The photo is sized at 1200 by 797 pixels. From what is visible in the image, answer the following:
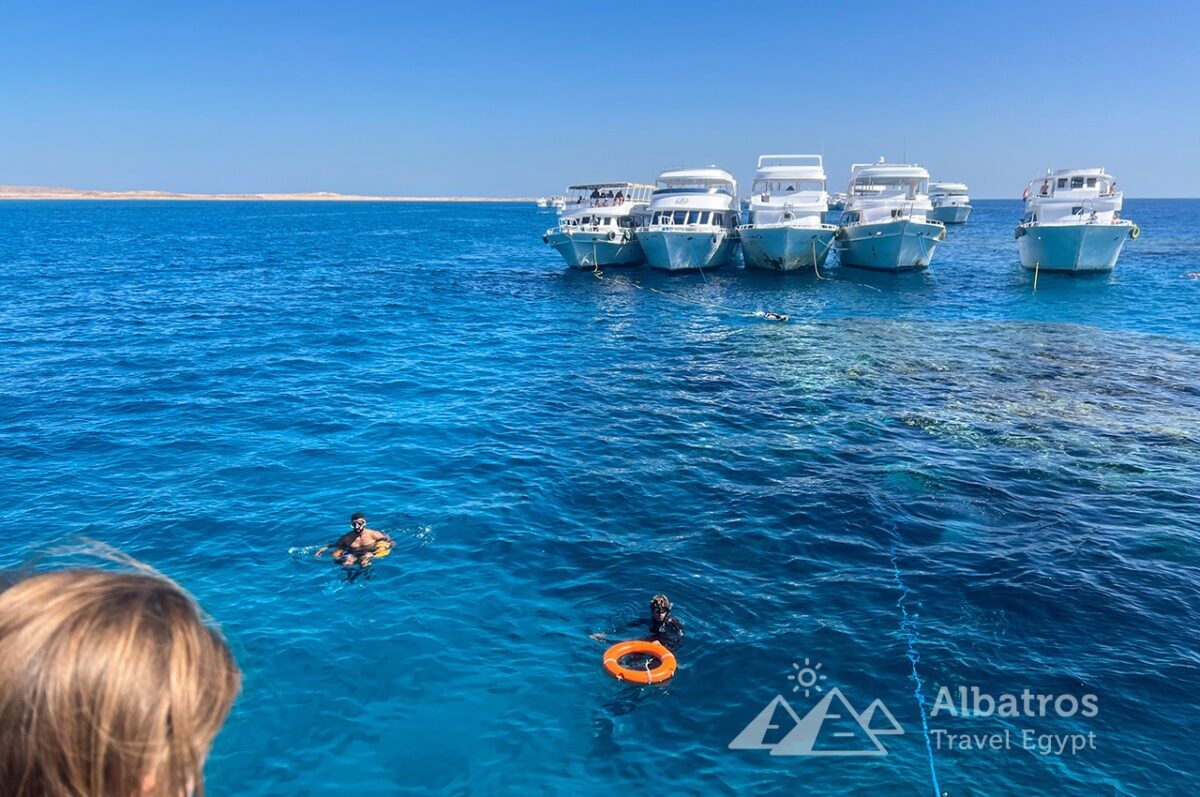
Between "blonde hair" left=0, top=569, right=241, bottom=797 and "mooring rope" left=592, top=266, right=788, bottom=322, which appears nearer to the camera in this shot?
"blonde hair" left=0, top=569, right=241, bottom=797

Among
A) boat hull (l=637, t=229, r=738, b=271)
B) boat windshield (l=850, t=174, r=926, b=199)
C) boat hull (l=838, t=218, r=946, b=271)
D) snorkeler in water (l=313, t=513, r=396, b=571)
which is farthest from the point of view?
boat windshield (l=850, t=174, r=926, b=199)

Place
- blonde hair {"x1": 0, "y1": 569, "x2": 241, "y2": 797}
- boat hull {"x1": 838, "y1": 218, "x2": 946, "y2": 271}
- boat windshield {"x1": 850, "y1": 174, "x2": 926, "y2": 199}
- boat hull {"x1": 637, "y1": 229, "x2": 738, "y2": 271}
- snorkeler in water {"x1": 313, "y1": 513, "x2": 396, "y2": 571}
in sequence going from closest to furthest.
A: blonde hair {"x1": 0, "y1": 569, "x2": 241, "y2": 797}
snorkeler in water {"x1": 313, "y1": 513, "x2": 396, "y2": 571}
boat hull {"x1": 838, "y1": 218, "x2": 946, "y2": 271}
boat hull {"x1": 637, "y1": 229, "x2": 738, "y2": 271}
boat windshield {"x1": 850, "y1": 174, "x2": 926, "y2": 199}

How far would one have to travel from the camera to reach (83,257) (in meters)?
71.6

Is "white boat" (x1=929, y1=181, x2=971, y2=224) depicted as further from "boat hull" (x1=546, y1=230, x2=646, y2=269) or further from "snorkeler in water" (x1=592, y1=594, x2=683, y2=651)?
"snorkeler in water" (x1=592, y1=594, x2=683, y2=651)

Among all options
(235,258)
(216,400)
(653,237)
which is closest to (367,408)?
(216,400)

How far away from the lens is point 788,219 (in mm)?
56969

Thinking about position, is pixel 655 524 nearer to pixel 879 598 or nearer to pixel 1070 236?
pixel 879 598

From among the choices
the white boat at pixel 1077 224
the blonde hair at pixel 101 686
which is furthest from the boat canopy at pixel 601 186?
the blonde hair at pixel 101 686

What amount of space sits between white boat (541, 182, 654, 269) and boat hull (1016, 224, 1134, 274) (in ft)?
103

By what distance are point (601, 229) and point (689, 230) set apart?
8.13 metres

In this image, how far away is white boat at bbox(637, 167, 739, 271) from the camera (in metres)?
56.5

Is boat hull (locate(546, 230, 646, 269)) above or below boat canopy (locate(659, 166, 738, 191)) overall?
below

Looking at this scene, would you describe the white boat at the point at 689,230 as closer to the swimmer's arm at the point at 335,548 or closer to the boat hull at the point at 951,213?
the swimmer's arm at the point at 335,548

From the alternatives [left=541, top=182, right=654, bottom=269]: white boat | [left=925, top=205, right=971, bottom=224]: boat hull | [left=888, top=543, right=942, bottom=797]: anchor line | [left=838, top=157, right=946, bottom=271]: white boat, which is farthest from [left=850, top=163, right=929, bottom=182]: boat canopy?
[left=925, top=205, right=971, bottom=224]: boat hull
